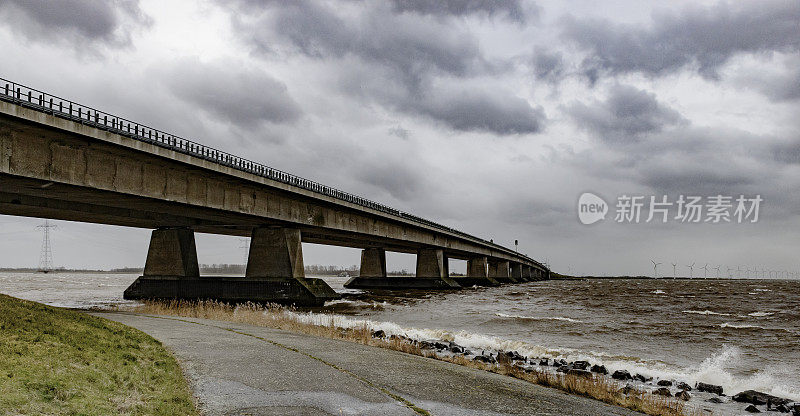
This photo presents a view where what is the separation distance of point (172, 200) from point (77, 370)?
27977 mm

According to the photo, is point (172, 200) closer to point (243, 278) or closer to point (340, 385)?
point (243, 278)

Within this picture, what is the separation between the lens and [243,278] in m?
51.8

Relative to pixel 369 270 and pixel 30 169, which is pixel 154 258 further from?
pixel 369 270

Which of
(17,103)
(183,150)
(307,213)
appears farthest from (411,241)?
(17,103)

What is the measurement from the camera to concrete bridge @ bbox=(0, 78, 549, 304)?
88.2 ft

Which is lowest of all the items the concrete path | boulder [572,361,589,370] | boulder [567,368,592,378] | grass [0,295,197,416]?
boulder [572,361,589,370]

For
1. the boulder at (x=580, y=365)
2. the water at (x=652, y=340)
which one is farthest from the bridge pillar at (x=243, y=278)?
the boulder at (x=580, y=365)

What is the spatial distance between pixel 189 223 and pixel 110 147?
22762 mm

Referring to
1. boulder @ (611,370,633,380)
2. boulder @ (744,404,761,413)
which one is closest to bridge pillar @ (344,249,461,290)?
boulder @ (611,370,633,380)

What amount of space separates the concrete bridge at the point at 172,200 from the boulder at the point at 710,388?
97.8 ft

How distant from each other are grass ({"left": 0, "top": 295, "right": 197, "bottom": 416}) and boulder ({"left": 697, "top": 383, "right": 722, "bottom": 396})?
15819 millimetres

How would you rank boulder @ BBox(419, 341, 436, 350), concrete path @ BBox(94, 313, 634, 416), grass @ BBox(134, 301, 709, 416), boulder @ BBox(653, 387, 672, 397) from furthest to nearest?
boulder @ BBox(419, 341, 436, 350), boulder @ BBox(653, 387, 672, 397), grass @ BBox(134, 301, 709, 416), concrete path @ BBox(94, 313, 634, 416)

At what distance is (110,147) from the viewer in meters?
30.1

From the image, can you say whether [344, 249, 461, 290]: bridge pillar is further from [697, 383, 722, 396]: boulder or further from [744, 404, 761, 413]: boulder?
[744, 404, 761, 413]: boulder
